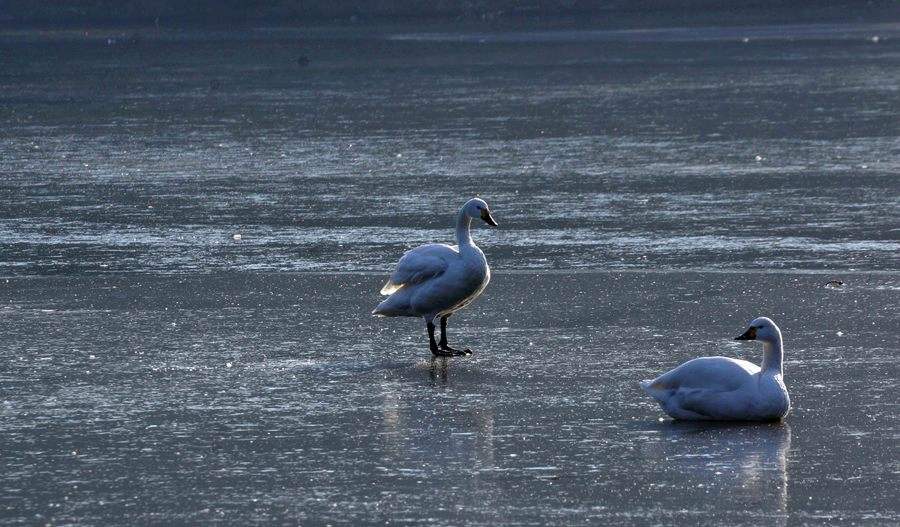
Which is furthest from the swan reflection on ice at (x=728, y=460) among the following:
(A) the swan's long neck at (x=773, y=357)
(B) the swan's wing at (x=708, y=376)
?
(A) the swan's long neck at (x=773, y=357)

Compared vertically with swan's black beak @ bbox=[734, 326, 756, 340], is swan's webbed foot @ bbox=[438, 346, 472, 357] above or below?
below

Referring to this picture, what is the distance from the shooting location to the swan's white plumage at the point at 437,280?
11352 mm

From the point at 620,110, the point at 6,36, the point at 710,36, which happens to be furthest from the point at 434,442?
the point at 6,36

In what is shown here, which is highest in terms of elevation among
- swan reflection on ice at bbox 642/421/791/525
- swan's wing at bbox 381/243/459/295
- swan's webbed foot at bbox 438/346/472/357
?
swan's wing at bbox 381/243/459/295

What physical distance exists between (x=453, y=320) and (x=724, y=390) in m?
3.65

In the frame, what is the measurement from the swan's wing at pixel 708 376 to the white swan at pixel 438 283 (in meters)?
2.14

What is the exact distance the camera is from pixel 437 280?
448 inches

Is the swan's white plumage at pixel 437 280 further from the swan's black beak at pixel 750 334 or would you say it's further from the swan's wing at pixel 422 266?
the swan's black beak at pixel 750 334

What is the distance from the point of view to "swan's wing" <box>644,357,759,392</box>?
367 inches

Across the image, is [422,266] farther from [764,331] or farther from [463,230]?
[764,331]

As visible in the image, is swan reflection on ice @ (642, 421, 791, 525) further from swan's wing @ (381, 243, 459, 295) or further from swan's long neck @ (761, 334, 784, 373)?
swan's wing @ (381, 243, 459, 295)

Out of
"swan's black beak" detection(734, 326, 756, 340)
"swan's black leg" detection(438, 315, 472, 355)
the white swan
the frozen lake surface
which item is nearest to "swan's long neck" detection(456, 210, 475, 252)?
the white swan

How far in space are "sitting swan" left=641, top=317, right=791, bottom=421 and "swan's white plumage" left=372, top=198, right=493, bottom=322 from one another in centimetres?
215

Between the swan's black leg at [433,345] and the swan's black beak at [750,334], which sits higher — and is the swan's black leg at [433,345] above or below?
below
